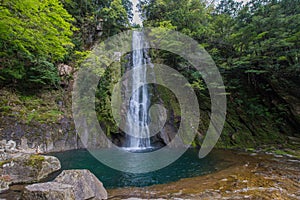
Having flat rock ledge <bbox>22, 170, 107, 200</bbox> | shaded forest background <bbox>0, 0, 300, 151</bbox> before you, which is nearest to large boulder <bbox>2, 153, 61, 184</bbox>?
flat rock ledge <bbox>22, 170, 107, 200</bbox>

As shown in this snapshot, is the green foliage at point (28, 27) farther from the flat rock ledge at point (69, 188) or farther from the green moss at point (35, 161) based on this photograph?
the flat rock ledge at point (69, 188)

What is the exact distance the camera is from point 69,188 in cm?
360

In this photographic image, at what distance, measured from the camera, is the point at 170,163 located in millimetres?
7871

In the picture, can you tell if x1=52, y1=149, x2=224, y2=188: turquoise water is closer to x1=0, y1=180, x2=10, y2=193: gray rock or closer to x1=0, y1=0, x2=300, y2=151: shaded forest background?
x1=0, y1=180, x2=10, y2=193: gray rock

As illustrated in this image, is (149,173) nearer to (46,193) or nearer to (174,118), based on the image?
(46,193)

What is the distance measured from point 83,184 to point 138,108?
29.7ft

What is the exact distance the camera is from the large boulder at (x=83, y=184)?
3992 mm

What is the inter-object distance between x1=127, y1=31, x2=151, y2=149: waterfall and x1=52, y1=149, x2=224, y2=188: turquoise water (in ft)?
13.4

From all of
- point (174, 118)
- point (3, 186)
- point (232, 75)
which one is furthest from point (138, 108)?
Answer: point (3, 186)

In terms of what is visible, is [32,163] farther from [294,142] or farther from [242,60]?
[294,142]

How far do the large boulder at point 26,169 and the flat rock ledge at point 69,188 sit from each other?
1757 mm

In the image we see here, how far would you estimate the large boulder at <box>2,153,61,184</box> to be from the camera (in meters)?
5.11

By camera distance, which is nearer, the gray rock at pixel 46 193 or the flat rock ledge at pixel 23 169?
the gray rock at pixel 46 193

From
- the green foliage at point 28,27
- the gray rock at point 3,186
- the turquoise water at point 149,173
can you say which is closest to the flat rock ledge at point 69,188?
the turquoise water at point 149,173
